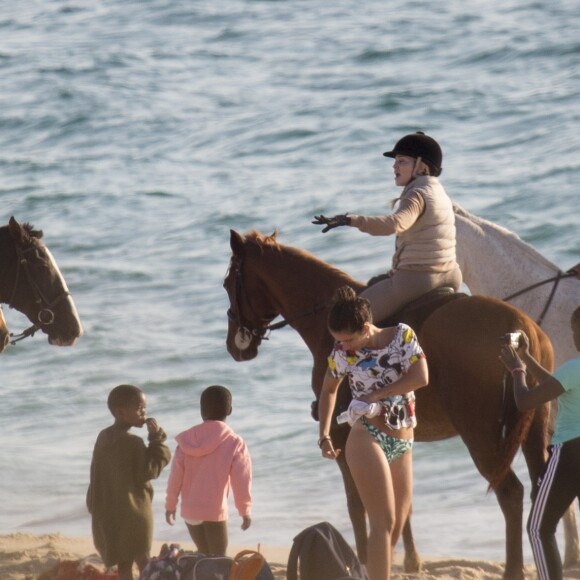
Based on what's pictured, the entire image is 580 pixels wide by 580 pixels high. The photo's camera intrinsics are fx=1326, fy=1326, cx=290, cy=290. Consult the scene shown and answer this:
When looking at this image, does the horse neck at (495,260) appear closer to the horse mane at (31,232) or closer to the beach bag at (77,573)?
the horse mane at (31,232)

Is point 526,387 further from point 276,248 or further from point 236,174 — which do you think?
point 236,174

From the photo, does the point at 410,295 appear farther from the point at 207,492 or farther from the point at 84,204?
the point at 84,204

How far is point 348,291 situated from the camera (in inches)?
237

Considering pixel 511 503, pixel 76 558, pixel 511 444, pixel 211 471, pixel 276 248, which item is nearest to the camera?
pixel 211 471

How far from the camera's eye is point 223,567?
5.91 m

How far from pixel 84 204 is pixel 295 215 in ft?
14.9

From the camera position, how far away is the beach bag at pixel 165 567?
5957mm

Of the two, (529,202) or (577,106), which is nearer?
(529,202)

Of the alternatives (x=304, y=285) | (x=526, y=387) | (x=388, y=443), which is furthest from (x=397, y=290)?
(x=526, y=387)

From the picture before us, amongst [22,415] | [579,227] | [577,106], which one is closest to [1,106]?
[577,106]

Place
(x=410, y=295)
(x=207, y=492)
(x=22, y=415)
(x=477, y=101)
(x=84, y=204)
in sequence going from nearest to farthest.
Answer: (x=207, y=492) → (x=410, y=295) → (x=22, y=415) → (x=84, y=204) → (x=477, y=101)

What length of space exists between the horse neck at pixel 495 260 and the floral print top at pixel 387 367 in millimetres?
2408

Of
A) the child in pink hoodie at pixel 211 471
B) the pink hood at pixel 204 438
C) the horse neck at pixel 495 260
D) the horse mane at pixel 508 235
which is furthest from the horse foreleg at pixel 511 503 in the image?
the horse mane at pixel 508 235

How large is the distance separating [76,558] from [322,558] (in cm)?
305
